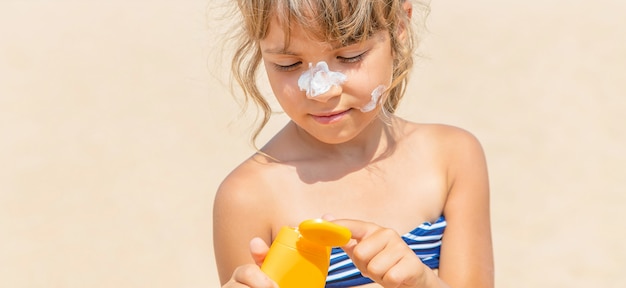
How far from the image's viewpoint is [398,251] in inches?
80.6

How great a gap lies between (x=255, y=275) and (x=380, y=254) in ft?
0.79

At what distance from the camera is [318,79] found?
2.31 meters

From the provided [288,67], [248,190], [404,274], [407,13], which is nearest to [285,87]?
[288,67]

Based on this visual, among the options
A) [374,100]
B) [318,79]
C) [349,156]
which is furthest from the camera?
[349,156]

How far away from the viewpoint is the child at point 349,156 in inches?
92.1

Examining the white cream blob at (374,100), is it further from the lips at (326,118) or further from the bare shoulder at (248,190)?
the bare shoulder at (248,190)

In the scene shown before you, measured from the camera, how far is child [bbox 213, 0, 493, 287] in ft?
7.68

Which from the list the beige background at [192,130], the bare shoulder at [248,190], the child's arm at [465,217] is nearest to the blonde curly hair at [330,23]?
the bare shoulder at [248,190]

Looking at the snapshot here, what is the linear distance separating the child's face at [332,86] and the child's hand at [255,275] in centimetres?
42

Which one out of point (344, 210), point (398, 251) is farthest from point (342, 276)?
point (398, 251)

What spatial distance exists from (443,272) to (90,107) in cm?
393

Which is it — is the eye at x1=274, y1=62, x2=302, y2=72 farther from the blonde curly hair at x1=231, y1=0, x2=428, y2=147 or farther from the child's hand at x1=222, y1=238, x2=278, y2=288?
the child's hand at x1=222, y1=238, x2=278, y2=288

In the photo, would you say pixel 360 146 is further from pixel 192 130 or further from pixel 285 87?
pixel 192 130

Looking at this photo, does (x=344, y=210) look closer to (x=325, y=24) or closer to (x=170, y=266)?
(x=325, y=24)
